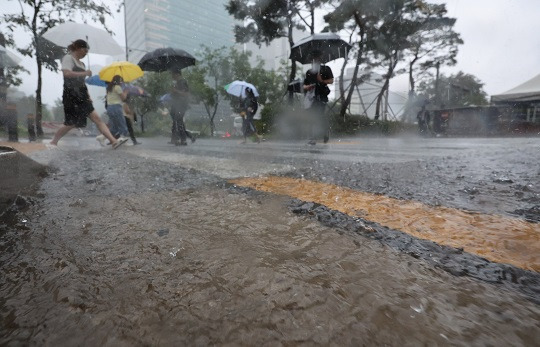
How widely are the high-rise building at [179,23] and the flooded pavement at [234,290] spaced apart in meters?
32.6

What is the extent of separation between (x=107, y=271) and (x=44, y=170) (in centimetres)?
202

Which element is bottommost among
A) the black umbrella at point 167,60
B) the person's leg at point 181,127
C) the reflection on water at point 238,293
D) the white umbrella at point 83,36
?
the reflection on water at point 238,293

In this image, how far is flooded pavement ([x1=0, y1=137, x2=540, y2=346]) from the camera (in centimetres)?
45

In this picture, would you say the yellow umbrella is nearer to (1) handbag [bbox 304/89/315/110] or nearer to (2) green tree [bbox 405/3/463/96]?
(1) handbag [bbox 304/89/315/110]

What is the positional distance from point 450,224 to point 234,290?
2.59 feet

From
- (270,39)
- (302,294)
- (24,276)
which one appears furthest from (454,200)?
(270,39)

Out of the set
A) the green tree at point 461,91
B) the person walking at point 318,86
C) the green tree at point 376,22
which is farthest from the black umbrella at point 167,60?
the green tree at point 461,91

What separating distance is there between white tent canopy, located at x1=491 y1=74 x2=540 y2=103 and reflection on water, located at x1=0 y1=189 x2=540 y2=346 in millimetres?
20468

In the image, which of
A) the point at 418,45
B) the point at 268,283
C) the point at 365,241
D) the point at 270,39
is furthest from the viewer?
the point at 418,45

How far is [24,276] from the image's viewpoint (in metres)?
0.64

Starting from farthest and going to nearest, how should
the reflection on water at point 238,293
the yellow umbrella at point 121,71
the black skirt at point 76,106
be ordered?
the yellow umbrella at point 121,71 < the black skirt at point 76,106 < the reflection on water at point 238,293

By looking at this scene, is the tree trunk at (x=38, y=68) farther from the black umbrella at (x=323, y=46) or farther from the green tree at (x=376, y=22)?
the green tree at (x=376, y=22)

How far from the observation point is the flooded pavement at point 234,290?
45cm

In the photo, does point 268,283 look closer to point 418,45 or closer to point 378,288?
point 378,288
